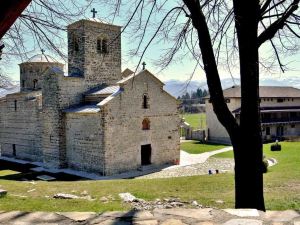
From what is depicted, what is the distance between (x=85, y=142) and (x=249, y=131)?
1815 centimetres

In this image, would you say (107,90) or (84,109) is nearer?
(84,109)

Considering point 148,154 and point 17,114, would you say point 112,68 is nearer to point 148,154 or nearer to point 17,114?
point 148,154

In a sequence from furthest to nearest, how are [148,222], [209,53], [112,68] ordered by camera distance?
[112,68] → [209,53] → [148,222]

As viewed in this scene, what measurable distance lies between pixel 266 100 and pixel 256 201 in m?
40.7

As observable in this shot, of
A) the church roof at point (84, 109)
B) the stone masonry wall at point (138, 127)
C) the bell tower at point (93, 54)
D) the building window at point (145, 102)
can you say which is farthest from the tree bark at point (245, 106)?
the bell tower at point (93, 54)

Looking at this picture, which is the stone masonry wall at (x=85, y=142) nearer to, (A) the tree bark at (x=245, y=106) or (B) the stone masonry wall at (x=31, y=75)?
(B) the stone masonry wall at (x=31, y=75)

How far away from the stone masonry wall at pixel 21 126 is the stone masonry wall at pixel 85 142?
457 centimetres

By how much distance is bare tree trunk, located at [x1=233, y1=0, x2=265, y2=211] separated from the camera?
587cm

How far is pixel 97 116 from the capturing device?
73.2ft

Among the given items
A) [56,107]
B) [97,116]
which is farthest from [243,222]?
[56,107]

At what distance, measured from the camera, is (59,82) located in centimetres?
2450

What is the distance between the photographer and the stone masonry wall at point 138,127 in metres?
22.5

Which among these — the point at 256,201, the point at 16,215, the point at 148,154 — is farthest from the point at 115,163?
the point at 16,215

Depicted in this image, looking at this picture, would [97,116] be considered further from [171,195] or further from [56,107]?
[171,195]
